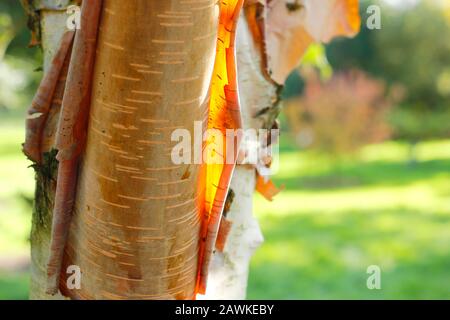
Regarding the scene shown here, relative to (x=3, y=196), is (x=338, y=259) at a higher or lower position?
lower

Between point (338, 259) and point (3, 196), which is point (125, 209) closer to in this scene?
point (338, 259)

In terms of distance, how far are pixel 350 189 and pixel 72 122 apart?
31.1 feet

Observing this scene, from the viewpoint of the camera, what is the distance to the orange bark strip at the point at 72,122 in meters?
0.99

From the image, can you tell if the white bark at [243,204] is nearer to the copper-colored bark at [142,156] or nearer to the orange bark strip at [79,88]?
the copper-colored bark at [142,156]

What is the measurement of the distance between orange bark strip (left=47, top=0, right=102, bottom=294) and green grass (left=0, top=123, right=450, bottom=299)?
3.47 meters

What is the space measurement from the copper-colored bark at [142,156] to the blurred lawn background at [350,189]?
1264mm

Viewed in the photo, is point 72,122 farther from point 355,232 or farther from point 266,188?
point 355,232

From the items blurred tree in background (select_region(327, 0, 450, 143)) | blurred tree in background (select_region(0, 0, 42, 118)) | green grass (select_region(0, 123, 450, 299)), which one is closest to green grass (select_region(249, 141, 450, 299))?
green grass (select_region(0, 123, 450, 299))

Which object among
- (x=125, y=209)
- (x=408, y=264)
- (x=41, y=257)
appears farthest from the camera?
(x=408, y=264)

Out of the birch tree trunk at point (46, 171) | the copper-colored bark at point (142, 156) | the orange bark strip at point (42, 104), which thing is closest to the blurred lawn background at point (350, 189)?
the birch tree trunk at point (46, 171)

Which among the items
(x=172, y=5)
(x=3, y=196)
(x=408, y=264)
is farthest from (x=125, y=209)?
(x=3, y=196)

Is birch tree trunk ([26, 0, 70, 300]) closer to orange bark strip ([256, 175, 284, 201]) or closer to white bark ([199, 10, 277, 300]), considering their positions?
white bark ([199, 10, 277, 300])

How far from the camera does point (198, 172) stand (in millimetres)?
1111
